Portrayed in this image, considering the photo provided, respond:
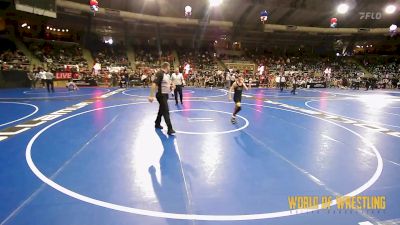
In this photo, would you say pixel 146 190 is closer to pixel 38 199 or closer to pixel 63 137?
pixel 38 199

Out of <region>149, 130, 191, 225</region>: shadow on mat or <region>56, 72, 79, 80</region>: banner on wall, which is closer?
<region>149, 130, 191, 225</region>: shadow on mat

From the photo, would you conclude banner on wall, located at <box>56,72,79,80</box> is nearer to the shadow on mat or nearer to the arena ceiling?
the arena ceiling

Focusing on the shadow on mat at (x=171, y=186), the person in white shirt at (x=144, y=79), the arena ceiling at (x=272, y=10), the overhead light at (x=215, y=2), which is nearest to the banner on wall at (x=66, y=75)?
the person in white shirt at (x=144, y=79)

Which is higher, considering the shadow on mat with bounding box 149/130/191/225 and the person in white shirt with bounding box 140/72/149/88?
the person in white shirt with bounding box 140/72/149/88

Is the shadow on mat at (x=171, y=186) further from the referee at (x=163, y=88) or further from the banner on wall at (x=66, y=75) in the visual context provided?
the banner on wall at (x=66, y=75)

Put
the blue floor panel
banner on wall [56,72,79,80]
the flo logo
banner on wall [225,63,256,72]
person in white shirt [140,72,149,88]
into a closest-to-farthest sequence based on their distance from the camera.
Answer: the blue floor panel
banner on wall [56,72,79,80]
person in white shirt [140,72,149,88]
the flo logo
banner on wall [225,63,256,72]

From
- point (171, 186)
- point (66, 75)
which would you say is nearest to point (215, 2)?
point (66, 75)

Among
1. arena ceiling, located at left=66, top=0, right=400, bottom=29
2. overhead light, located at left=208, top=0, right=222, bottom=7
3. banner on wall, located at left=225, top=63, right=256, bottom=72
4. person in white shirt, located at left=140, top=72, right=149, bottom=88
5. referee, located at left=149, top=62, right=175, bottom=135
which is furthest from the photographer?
banner on wall, located at left=225, top=63, right=256, bottom=72

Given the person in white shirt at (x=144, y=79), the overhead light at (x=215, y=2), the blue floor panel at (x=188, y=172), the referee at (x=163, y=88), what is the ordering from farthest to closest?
the overhead light at (x=215, y=2), the person in white shirt at (x=144, y=79), the referee at (x=163, y=88), the blue floor panel at (x=188, y=172)

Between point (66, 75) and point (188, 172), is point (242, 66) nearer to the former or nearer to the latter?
point (66, 75)

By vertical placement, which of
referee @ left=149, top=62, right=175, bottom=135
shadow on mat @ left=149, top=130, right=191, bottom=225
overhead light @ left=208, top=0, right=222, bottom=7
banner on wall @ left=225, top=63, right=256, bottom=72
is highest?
Result: overhead light @ left=208, top=0, right=222, bottom=7

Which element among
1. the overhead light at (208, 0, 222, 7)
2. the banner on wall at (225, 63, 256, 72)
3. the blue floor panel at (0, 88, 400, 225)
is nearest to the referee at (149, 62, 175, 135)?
the blue floor panel at (0, 88, 400, 225)

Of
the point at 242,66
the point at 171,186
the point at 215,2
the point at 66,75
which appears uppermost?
the point at 215,2

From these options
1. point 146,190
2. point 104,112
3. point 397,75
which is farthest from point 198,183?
point 397,75
